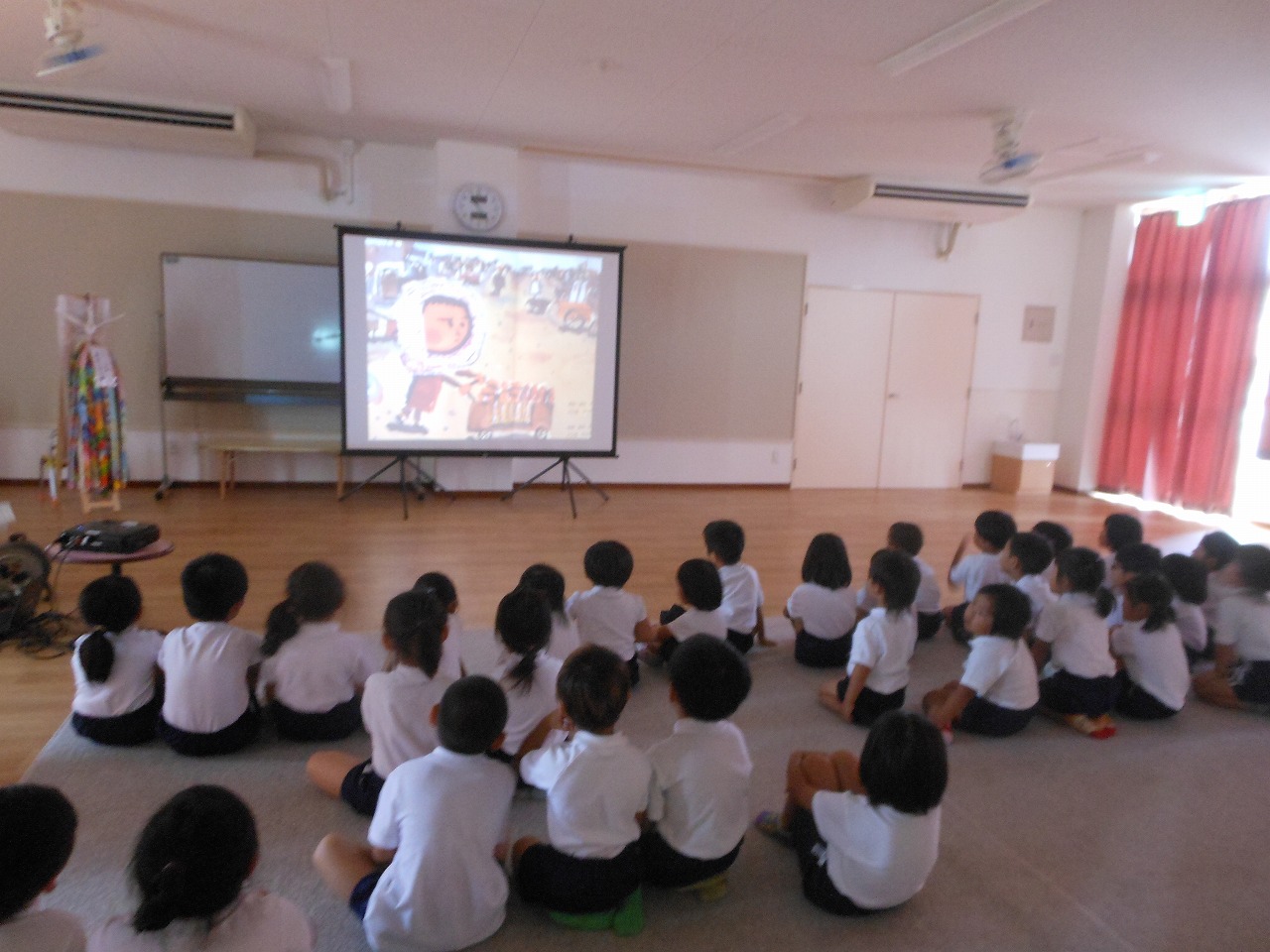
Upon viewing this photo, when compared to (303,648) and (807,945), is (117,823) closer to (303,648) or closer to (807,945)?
(303,648)

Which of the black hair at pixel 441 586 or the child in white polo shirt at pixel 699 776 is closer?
the child in white polo shirt at pixel 699 776

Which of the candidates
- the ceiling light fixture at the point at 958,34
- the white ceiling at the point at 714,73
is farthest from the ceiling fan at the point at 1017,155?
the ceiling light fixture at the point at 958,34

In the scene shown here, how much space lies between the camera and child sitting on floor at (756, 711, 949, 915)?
1.66 metres

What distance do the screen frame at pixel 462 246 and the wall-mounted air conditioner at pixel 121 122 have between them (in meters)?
0.94

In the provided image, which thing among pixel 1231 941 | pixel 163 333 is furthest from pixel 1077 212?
pixel 163 333

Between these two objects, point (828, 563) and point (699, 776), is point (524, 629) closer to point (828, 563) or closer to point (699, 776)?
point (699, 776)

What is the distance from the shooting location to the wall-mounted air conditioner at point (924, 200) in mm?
6797

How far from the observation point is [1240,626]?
125 inches

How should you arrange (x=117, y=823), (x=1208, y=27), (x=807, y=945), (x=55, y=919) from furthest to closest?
(x=1208, y=27) < (x=117, y=823) < (x=807, y=945) < (x=55, y=919)

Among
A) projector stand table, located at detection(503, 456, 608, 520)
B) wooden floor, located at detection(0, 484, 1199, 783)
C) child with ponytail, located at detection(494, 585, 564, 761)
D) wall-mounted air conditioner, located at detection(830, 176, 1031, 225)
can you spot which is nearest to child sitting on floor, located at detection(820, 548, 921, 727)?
child with ponytail, located at detection(494, 585, 564, 761)

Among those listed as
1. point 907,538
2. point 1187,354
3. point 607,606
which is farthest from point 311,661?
point 1187,354

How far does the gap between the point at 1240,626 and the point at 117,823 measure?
12.8ft

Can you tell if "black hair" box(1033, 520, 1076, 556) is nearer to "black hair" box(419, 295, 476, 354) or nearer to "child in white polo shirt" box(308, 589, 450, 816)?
"child in white polo shirt" box(308, 589, 450, 816)

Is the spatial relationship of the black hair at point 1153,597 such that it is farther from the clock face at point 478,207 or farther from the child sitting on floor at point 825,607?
the clock face at point 478,207
